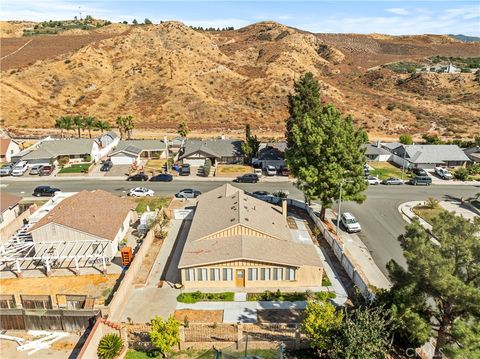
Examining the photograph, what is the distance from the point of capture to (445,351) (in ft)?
64.8

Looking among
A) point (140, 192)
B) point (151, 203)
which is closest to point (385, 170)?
point (151, 203)

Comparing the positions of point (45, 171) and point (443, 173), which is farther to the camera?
point (45, 171)

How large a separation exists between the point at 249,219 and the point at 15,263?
76.5 ft

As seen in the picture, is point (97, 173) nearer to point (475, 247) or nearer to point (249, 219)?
point (249, 219)

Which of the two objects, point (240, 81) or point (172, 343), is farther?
point (240, 81)

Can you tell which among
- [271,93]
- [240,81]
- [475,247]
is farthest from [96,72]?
[475,247]

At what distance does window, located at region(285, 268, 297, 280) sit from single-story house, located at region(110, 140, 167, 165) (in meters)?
46.3

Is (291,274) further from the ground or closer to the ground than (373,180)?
closer to the ground

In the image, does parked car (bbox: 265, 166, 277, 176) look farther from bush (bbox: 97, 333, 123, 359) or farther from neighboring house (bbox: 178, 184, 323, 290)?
bush (bbox: 97, 333, 123, 359)

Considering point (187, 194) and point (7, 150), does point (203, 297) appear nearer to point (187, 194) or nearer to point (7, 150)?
point (187, 194)

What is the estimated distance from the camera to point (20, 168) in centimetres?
6738

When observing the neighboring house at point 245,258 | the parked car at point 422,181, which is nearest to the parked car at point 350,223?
the neighboring house at point 245,258

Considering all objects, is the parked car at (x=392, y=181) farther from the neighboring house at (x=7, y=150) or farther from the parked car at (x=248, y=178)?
the neighboring house at (x=7, y=150)

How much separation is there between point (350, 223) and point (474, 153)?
44.2m
